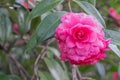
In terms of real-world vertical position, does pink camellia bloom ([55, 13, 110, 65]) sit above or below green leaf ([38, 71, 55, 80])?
above

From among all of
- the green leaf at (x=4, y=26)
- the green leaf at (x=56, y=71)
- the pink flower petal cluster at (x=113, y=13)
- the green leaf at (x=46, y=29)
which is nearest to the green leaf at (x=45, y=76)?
the green leaf at (x=56, y=71)

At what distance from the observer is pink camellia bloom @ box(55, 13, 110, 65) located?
2.94 feet

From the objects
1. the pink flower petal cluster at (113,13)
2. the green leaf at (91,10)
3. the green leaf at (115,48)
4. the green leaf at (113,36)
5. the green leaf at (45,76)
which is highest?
the green leaf at (91,10)

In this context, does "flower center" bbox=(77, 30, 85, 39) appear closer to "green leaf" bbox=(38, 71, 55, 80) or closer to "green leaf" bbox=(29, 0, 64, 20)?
"green leaf" bbox=(29, 0, 64, 20)

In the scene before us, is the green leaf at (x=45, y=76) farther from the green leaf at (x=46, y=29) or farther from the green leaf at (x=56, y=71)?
the green leaf at (x=46, y=29)

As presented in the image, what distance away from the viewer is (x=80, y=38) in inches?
36.0

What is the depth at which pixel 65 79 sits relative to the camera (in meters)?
1.40

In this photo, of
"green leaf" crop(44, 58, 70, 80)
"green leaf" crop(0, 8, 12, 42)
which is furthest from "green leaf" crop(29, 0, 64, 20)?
"green leaf" crop(44, 58, 70, 80)

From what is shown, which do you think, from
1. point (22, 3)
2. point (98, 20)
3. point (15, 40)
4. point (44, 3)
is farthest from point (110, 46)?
point (15, 40)

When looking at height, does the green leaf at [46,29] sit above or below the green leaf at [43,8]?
below

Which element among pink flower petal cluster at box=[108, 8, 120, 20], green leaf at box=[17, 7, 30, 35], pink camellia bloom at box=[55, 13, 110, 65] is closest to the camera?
pink camellia bloom at box=[55, 13, 110, 65]

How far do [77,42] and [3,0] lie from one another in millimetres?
441

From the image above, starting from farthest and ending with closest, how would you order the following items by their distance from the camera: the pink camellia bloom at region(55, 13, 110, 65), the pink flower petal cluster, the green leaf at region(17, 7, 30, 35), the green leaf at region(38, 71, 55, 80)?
the pink flower petal cluster
the green leaf at region(38, 71, 55, 80)
the green leaf at region(17, 7, 30, 35)
the pink camellia bloom at region(55, 13, 110, 65)

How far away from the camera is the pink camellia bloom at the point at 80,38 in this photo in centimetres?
90
